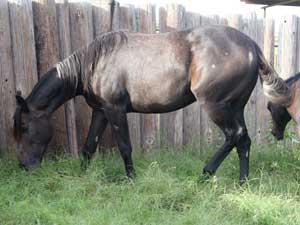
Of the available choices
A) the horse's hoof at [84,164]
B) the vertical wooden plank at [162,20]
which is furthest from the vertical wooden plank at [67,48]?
the vertical wooden plank at [162,20]

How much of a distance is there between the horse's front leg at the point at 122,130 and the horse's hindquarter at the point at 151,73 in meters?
0.15

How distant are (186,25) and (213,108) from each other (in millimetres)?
1908

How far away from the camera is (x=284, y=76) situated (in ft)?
20.8

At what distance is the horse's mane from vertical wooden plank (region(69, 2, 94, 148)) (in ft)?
1.79

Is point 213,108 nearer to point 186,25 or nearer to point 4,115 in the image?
point 186,25

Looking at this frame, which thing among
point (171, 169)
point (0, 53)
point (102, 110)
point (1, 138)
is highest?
point (0, 53)

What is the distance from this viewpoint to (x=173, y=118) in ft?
17.9

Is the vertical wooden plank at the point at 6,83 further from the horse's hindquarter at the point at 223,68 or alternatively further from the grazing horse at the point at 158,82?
the horse's hindquarter at the point at 223,68

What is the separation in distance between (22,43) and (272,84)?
109 inches

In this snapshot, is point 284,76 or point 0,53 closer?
point 0,53

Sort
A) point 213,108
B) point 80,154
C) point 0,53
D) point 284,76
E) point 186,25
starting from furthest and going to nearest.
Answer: point 284,76 → point 186,25 → point 80,154 → point 0,53 → point 213,108

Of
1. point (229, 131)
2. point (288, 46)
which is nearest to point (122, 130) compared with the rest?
point (229, 131)

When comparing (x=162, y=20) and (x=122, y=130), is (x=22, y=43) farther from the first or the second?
(x=162, y=20)

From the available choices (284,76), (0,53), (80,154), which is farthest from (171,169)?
(284,76)
